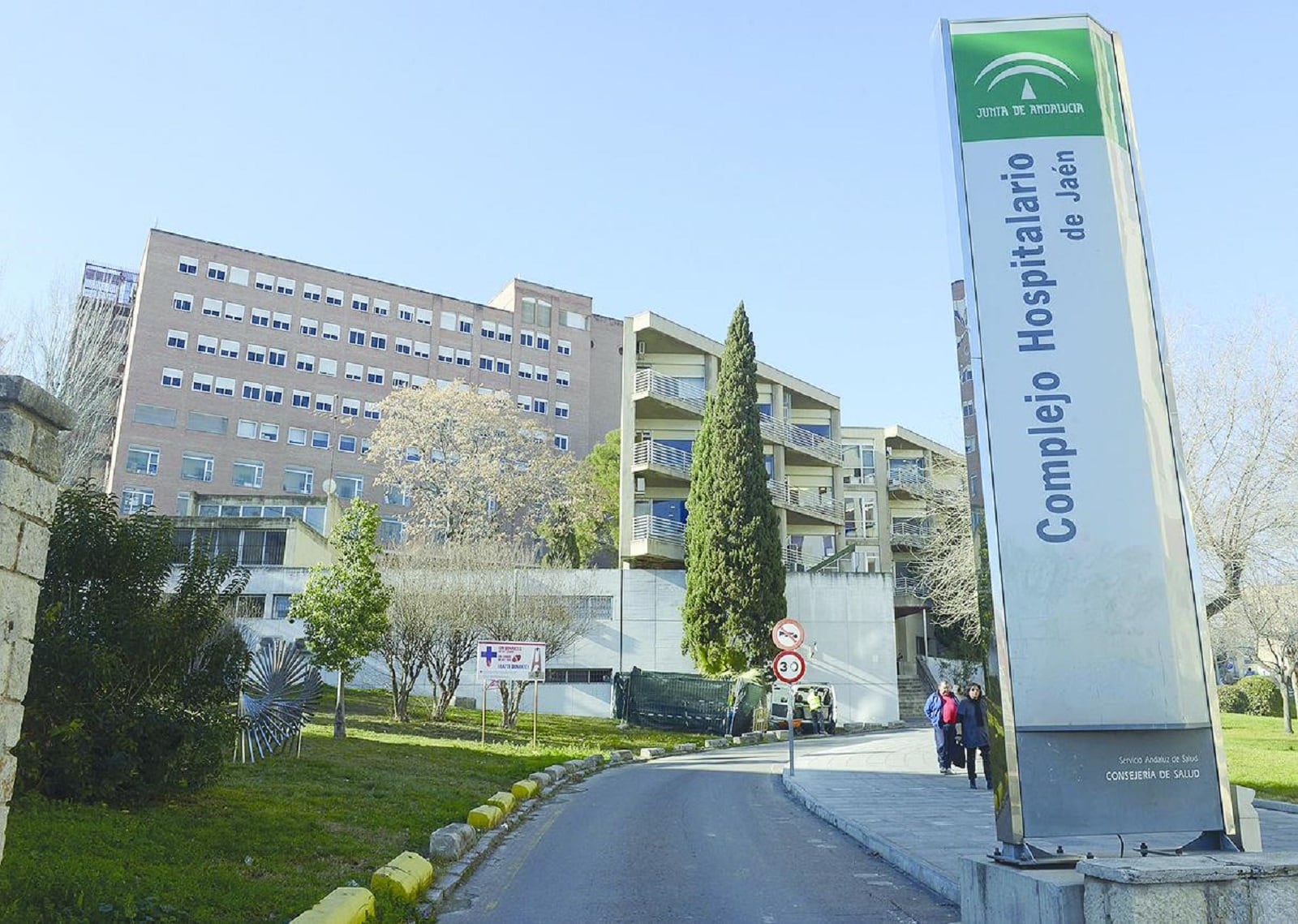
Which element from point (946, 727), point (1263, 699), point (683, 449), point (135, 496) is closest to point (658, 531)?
point (683, 449)

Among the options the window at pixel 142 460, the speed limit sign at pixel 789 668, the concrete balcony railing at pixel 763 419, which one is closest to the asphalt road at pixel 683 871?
the speed limit sign at pixel 789 668

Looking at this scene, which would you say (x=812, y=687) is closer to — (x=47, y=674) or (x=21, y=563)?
(x=47, y=674)

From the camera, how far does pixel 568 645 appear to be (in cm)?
3488

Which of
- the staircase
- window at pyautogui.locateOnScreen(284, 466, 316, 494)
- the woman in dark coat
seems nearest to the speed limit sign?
the woman in dark coat

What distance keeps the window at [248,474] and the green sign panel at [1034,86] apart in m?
62.5

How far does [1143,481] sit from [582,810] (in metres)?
9.45

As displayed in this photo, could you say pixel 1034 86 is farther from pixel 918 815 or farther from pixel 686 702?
pixel 686 702

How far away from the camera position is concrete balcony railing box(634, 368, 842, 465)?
42688 mm

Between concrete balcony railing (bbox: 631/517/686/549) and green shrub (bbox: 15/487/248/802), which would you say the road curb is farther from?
concrete balcony railing (bbox: 631/517/686/549)

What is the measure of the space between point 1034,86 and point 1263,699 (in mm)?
45751

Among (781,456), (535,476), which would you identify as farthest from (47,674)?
(535,476)

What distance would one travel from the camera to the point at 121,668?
9.98m

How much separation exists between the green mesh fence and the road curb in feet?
57.7

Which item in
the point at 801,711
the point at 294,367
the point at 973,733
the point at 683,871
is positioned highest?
the point at 294,367
